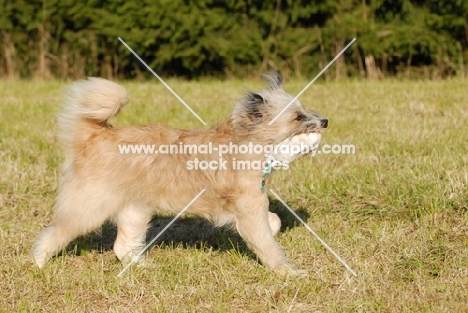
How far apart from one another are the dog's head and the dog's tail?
0.73 metres

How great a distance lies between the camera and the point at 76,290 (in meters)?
4.18

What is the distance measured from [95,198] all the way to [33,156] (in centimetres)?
269

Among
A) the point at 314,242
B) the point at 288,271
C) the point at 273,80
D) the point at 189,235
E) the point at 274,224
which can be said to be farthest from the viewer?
the point at 189,235

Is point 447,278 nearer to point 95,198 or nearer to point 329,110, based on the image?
point 95,198

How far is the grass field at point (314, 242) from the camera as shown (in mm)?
4020

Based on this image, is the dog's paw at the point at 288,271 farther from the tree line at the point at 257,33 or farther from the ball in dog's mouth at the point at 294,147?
the tree line at the point at 257,33

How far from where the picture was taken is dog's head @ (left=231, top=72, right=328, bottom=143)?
438cm

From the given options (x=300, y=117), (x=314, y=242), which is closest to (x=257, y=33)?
(x=314, y=242)

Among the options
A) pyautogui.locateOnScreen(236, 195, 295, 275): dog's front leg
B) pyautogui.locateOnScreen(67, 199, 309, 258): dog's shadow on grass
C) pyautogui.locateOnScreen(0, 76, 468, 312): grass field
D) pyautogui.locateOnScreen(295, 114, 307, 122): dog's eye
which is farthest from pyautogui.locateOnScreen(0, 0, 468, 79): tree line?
pyautogui.locateOnScreen(236, 195, 295, 275): dog's front leg

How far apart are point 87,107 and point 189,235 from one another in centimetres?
136

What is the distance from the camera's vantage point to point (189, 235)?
5297mm

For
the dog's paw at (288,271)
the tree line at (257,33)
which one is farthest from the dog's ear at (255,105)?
the tree line at (257,33)

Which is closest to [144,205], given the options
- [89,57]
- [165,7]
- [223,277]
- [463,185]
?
[223,277]

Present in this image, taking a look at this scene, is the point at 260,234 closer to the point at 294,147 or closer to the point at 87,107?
the point at 294,147
